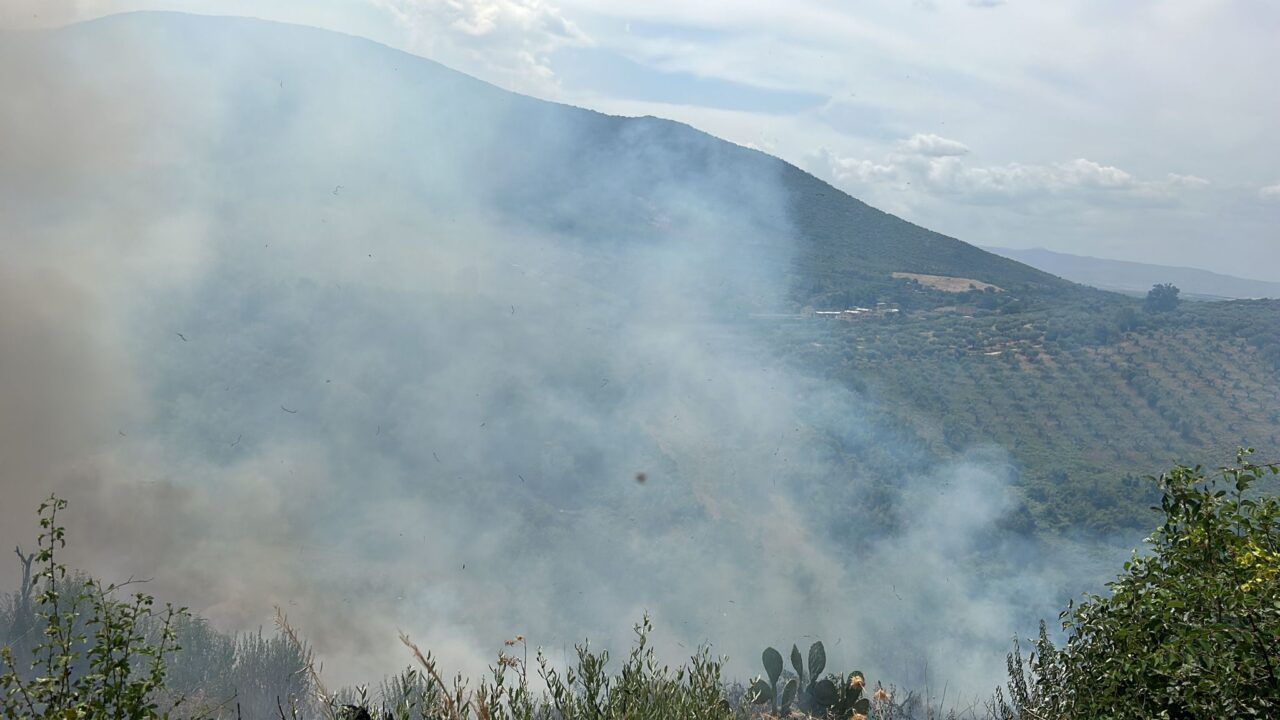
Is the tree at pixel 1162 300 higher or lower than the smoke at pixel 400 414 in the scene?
higher

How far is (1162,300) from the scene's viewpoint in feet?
150

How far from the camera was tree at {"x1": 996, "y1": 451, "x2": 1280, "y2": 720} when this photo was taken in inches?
200

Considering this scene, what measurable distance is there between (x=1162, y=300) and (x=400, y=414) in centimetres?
3770

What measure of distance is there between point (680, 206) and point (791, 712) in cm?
3633

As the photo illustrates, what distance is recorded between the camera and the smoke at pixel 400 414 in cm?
1927

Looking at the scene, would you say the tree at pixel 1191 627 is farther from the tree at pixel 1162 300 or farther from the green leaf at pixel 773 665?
the tree at pixel 1162 300

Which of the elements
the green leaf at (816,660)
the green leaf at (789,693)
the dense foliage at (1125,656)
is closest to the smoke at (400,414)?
the green leaf at (816,660)

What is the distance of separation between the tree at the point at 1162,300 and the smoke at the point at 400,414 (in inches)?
789

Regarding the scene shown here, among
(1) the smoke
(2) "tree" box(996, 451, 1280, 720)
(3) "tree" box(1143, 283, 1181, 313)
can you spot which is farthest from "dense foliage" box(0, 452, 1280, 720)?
(3) "tree" box(1143, 283, 1181, 313)

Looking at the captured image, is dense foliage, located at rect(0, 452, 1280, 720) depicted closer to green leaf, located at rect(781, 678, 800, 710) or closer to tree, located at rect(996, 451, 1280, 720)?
tree, located at rect(996, 451, 1280, 720)

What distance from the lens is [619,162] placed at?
4766 centimetres

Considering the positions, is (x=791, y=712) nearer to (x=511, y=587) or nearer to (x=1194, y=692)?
(x=1194, y=692)

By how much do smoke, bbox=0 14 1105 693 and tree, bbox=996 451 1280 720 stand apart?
40.7ft

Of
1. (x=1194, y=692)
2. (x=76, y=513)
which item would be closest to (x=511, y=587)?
(x=76, y=513)
